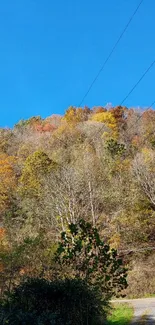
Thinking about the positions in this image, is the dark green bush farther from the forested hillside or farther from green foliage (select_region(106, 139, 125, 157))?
green foliage (select_region(106, 139, 125, 157))

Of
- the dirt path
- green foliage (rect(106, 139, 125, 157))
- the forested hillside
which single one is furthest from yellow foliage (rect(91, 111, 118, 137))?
the dirt path

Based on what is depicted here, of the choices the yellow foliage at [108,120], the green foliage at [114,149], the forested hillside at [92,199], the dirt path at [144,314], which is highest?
the yellow foliage at [108,120]

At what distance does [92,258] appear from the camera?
6.63 m

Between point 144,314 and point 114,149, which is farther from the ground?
point 114,149

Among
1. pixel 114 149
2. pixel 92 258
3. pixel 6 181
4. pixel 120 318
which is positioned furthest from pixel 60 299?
pixel 114 149

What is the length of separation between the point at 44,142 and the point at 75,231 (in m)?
30.2

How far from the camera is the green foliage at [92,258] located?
6398 millimetres

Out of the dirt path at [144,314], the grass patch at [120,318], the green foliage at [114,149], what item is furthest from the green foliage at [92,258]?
the green foliage at [114,149]

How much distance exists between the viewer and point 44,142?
36.3m

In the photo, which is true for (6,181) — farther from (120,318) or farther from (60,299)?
(60,299)

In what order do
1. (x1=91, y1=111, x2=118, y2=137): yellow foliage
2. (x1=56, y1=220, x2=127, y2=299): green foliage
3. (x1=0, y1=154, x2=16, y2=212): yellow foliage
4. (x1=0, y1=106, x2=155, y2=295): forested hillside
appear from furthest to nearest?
(x1=91, y1=111, x2=118, y2=137): yellow foliage, (x1=0, y1=154, x2=16, y2=212): yellow foliage, (x1=0, y1=106, x2=155, y2=295): forested hillside, (x1=56, y1=220, x2=127, y2=299): green foliage

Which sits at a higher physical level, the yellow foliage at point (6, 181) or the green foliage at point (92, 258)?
the yellow foliage at point (6, 181)

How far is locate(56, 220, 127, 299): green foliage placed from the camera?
6398 millimetres

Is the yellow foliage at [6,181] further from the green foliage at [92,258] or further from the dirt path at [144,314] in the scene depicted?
the green foliage at [92,258]
